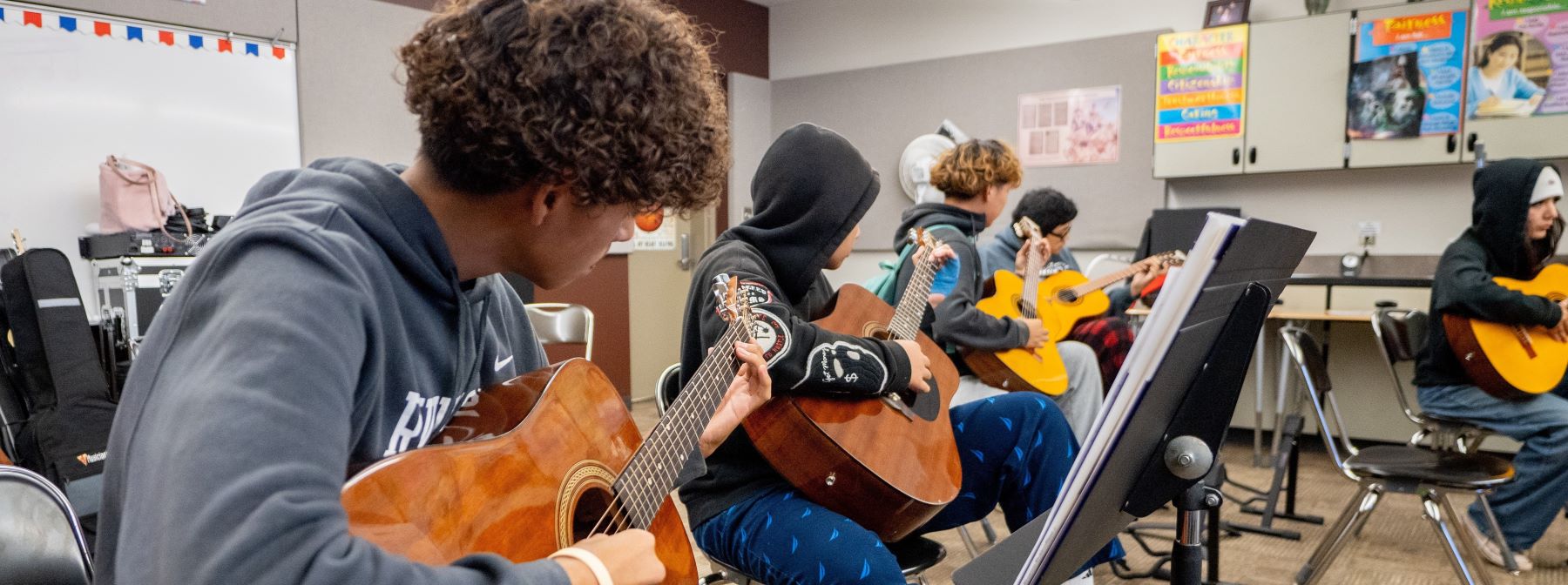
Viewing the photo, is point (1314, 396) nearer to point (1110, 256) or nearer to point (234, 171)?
point (1110, 256)

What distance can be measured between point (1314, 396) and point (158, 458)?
3024 mm

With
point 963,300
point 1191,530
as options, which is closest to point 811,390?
point 1191,530

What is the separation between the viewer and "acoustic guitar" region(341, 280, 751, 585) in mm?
754

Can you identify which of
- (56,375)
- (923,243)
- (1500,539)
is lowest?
(1500,539)

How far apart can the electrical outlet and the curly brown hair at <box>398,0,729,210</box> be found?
5.14 metres

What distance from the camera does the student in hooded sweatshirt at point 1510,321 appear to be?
287 cm

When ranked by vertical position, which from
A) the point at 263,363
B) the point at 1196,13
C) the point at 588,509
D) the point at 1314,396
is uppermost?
the point at 1196,13

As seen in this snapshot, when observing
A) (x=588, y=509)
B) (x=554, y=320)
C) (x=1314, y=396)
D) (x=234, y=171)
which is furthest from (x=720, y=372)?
(x=234, y=171)

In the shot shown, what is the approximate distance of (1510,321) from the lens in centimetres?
291

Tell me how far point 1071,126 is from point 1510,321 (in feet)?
9.68

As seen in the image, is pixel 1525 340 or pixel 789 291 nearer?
pixel 789 291

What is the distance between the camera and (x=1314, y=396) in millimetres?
2766

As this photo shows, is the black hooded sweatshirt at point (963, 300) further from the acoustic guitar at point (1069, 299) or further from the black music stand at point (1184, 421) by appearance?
the black music stand at point (1184, 421)

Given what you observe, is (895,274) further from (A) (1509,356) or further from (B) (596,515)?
(A) (1509,356)
